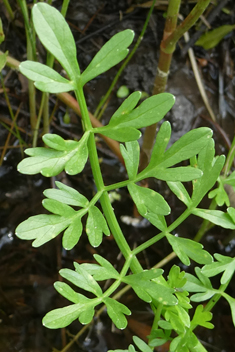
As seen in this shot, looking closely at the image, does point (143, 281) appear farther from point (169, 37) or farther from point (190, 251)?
point (169, 37)

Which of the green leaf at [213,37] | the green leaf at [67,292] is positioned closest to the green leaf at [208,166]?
the green leaf at [67,292]

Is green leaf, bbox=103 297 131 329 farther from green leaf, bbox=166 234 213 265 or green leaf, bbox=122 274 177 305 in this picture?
green leaf, bbox=166 234 213 265

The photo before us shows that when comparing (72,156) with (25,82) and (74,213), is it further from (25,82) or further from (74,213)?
(25,82)

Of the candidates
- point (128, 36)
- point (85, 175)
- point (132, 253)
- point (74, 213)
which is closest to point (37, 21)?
point (128, 36)

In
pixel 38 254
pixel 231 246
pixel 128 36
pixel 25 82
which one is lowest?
pixel 231 246

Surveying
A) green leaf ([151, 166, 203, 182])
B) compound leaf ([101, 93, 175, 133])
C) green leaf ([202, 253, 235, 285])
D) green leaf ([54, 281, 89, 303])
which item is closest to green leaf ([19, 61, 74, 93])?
compound leaf ([101, 93, 175, 133])

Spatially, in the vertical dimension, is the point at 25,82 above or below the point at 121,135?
below
